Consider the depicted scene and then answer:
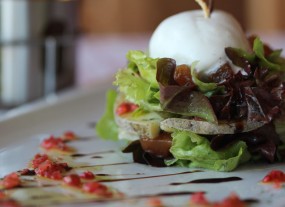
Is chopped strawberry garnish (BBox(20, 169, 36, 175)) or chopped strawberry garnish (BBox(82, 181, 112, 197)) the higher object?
chopped strawberry garnish (BBox(82, 181, 112, 197))

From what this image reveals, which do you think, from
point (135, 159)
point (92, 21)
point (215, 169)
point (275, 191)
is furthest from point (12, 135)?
point (92, 21)

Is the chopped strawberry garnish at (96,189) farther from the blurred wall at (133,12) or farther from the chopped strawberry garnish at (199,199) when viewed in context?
the blurred wall at (133,12)

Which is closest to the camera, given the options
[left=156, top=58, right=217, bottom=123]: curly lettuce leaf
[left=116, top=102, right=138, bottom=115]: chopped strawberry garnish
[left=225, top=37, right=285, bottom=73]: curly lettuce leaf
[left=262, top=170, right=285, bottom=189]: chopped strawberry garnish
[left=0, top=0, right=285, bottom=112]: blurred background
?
[left=262, top=170, right=285, bottom=189]: chopped strawberry garnish

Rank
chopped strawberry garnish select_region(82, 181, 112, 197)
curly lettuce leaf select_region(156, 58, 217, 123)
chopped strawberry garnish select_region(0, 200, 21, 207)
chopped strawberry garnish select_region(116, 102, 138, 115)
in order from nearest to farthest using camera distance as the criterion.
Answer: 1. chopped strawberry garnish select_region(0, 200, 21, 207)
2. chopped strawberry garnish select_region(82, 181, 112, 197)
3. curly lettuce leaf select_region(156, 58, 217, 123)
4. chopped strawberry garnish select_region(116, 102, 138, 115)

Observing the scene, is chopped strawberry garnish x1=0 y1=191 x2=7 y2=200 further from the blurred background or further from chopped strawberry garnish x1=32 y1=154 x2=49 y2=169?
the blurred background

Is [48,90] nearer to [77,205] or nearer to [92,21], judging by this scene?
[77,205]

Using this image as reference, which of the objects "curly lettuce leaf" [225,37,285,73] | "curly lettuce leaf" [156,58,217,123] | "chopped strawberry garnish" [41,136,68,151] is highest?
"curly lettuce leaf" [225,37,285,73]

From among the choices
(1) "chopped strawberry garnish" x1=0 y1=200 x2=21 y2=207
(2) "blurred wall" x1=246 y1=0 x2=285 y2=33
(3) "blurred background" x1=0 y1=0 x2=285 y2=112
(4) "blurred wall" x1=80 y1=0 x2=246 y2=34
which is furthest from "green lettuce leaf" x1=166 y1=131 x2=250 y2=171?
(2) "blurred wall" x1=246 y1=0 x2=285 y2=33

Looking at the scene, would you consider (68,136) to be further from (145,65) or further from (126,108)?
(145,65)
